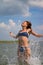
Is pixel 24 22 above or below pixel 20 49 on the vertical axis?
above

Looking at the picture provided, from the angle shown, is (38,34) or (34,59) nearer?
(38,34)

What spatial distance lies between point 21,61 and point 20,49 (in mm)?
466

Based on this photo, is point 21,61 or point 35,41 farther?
point 35,41

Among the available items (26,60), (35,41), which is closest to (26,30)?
(26,60)

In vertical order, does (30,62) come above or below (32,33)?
below

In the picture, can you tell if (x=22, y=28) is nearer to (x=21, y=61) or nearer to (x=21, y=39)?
(x=21, y=39)

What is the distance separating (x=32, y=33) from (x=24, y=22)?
0.56m

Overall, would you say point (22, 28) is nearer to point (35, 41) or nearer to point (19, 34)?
point (19, 34)

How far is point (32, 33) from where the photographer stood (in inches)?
433

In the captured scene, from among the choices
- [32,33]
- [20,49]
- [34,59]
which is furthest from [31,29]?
[34,59]

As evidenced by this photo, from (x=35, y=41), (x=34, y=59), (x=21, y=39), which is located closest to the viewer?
(x=21, y=39)

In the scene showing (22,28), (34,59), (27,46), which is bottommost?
(34,59)

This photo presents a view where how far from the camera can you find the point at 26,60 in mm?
10727

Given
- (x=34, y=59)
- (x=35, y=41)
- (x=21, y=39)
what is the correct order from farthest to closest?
(x=35, y=41)
(x=34, y=59)
(x=21, y=39)
